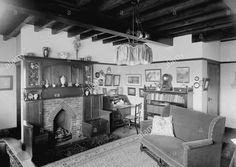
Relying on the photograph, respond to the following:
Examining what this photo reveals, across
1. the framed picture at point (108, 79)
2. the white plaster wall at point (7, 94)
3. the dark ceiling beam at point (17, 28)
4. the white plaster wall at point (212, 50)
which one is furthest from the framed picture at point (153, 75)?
the white plaster wall at point (7, 94)

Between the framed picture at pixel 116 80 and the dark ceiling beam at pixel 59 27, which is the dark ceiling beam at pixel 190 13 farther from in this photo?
the framed picture at pixel 116 80

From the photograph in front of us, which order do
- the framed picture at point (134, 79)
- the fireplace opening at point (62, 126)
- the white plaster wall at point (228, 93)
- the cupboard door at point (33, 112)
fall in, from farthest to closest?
the framed picture at point (134, 79) → the white plaster wall at point (228, 93) → the fireplace opening at point (62, 126) → the cupboard door at point (33, 112)

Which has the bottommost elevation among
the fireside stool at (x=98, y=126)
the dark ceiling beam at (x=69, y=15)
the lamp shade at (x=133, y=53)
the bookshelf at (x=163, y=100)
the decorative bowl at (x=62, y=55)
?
the fireside stool at (x=98, y=126)

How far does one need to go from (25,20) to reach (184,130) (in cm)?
404

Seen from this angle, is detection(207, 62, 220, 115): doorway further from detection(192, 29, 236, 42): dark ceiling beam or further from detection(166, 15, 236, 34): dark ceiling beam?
detection(166, 15, 236, 34): dark ceiling beam

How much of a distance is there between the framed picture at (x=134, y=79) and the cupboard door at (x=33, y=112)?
11.1 ft

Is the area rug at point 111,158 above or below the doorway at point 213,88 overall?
below

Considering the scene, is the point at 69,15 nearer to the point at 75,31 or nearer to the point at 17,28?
the point at 75,31

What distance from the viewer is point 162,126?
3.43 m

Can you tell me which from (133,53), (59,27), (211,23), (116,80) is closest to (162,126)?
(133,53)

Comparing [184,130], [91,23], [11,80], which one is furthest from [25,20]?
[184,130]

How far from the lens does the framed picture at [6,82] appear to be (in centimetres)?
458

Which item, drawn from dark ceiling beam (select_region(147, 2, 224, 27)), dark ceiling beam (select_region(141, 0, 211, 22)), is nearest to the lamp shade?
dark ceiling beam (select_region(141, 0, 211, 22))

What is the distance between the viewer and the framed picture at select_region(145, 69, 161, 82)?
5348 millimetres
